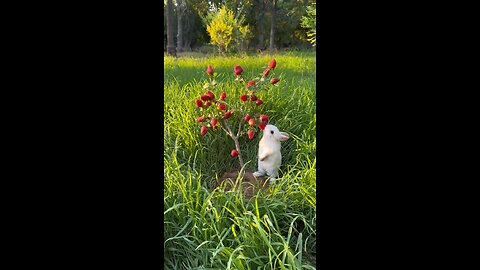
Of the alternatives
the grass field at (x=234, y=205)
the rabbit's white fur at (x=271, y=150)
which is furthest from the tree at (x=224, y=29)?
the rabbit's white fur at (x=271, y=150)

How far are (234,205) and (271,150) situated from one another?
42 cm

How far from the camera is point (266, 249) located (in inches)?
41.3

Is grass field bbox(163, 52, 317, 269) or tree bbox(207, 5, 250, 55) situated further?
tree bbox(207, 5, 250, 55)

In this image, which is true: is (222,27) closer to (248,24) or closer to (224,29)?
(224,29)

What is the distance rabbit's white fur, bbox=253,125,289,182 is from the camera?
5.02 ft

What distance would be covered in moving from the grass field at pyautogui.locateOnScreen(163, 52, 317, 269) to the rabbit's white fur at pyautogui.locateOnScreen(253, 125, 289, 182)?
0.08m

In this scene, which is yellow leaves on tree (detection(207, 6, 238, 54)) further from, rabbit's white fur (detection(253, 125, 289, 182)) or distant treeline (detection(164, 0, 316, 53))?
rabbit's white fur (detection(253, 125, 289, 182))

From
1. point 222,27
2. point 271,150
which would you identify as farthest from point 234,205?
point 222,27

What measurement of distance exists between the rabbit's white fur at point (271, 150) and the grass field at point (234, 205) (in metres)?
0.08

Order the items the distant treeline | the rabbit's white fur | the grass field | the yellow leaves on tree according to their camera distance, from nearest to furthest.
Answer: the grass field, the rabbit's white fur, the yellow leaves on tree, the distant treeline

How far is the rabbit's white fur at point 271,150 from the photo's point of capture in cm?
153

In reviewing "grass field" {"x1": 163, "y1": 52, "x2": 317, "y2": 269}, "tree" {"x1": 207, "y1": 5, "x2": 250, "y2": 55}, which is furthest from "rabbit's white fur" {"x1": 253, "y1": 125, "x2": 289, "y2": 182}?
"tree" {"x1": 207, "y1": 5, "x2": 250, "y2": 55}

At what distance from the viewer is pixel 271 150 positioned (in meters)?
1.53

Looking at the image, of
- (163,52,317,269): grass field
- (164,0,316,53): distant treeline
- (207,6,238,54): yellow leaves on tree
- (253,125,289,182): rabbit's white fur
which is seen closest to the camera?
(163,52,317,269): grass field
